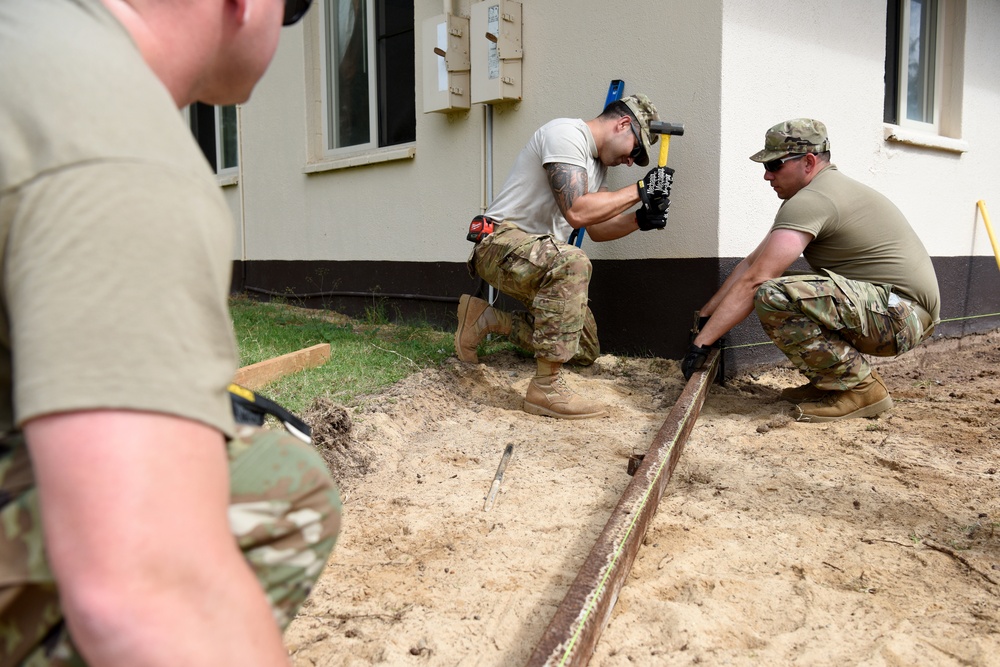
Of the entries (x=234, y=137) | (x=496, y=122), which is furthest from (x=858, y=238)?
(x=234, y=137)

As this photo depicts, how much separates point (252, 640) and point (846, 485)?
2643 mm

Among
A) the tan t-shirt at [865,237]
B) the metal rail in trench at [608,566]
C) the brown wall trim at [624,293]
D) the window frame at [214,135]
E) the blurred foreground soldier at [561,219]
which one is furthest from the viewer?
the window frame at [214,135]

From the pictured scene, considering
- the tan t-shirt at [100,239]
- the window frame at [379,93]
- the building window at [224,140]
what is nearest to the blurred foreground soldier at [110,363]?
the tan t-shirt at [100,239]

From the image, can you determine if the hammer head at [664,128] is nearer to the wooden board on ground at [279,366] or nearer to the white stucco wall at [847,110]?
the white stucco wall at [847,110]

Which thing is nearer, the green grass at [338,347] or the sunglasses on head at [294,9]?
the sunglasses on head at [294,9]

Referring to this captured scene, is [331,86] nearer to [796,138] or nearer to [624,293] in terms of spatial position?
[624,293]

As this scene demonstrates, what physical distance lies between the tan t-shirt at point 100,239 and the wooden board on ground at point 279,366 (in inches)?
114

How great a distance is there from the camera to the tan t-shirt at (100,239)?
25.9 inches

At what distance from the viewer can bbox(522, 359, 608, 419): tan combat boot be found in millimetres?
3879

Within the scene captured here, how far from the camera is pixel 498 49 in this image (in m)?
4.90

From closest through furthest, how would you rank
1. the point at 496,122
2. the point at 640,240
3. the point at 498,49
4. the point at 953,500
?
the point at 953,500, the point at 640,240, the point at 498,49, the point at 496,122

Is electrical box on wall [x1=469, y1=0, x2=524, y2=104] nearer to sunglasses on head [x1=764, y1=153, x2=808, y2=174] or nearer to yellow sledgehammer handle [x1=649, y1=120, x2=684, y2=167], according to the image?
yellow sledgehammer handle [x1=649, y1=120, x2=684, y2=167]

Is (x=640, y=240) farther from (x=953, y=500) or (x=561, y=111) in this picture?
(x=953, y=500)

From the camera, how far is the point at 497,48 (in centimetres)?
491
